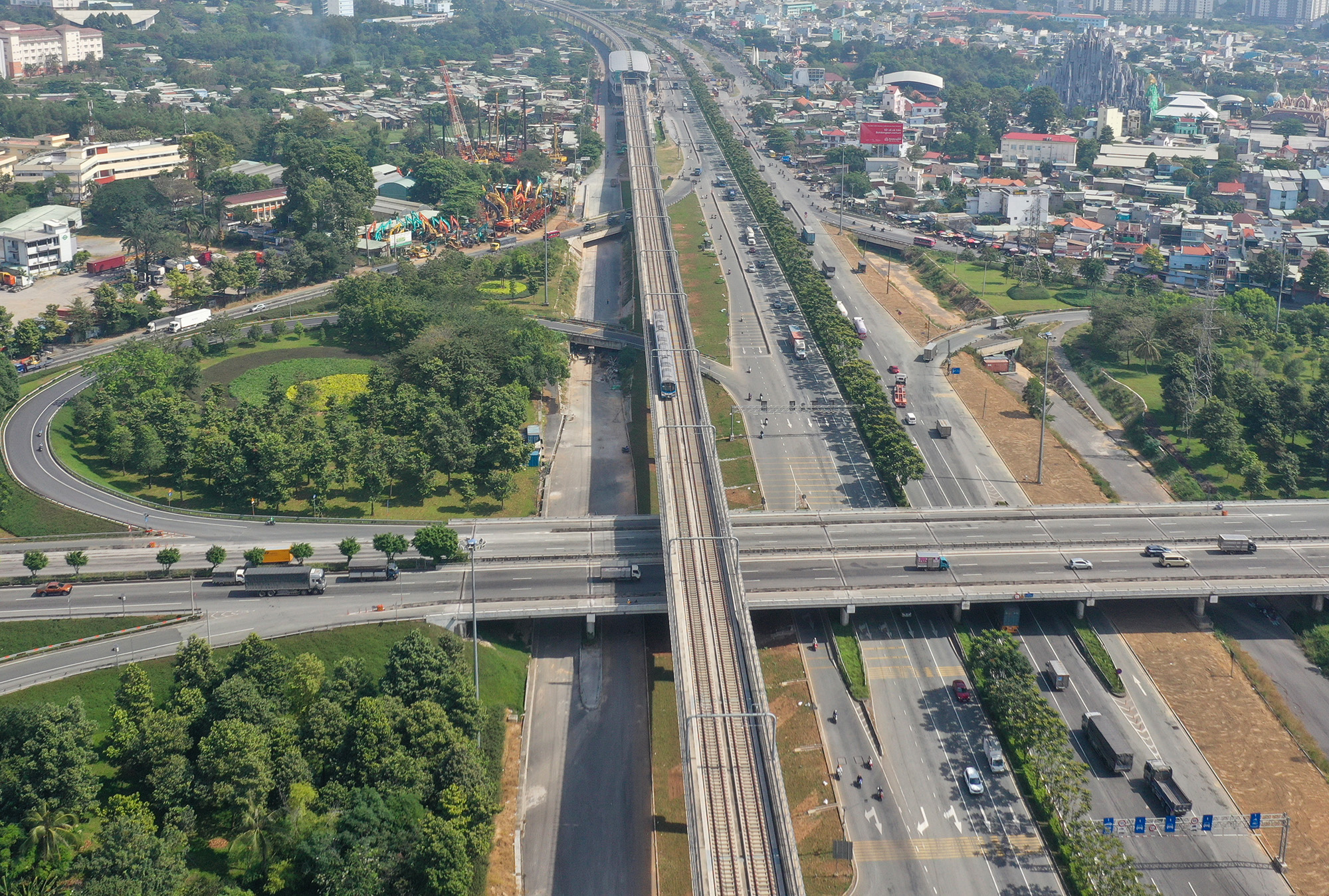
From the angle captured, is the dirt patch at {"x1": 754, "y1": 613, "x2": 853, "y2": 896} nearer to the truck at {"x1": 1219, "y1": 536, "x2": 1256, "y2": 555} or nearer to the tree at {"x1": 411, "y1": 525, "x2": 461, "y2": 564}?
the tree at {"x1": 411, "y1": 525, "x2": 461, "y2": 564}

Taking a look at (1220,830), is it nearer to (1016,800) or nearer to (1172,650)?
(1016,800)

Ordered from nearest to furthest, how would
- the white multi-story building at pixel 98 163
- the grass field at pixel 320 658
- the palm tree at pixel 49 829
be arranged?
the palm tree at pixel 49 829, the grass field at pixel 320 658, the white multi-story building at pixel 98 163

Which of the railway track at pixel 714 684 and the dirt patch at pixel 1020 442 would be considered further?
the dirt patch at pixel 1020 442

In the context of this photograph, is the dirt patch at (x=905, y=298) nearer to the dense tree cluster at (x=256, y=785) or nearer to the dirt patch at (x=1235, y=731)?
the dirt patch at (x=1235, y=731)

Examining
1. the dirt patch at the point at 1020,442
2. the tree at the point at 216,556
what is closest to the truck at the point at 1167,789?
the dirt patch at the point at 1020,442

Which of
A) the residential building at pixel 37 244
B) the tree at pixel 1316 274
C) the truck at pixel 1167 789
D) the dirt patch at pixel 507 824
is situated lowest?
the dirt patch at pixel 507 824

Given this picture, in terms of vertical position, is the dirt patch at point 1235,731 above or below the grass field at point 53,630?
below

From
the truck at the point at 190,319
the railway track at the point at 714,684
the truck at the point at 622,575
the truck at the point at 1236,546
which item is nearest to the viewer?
the railway track at the point at 714,684
